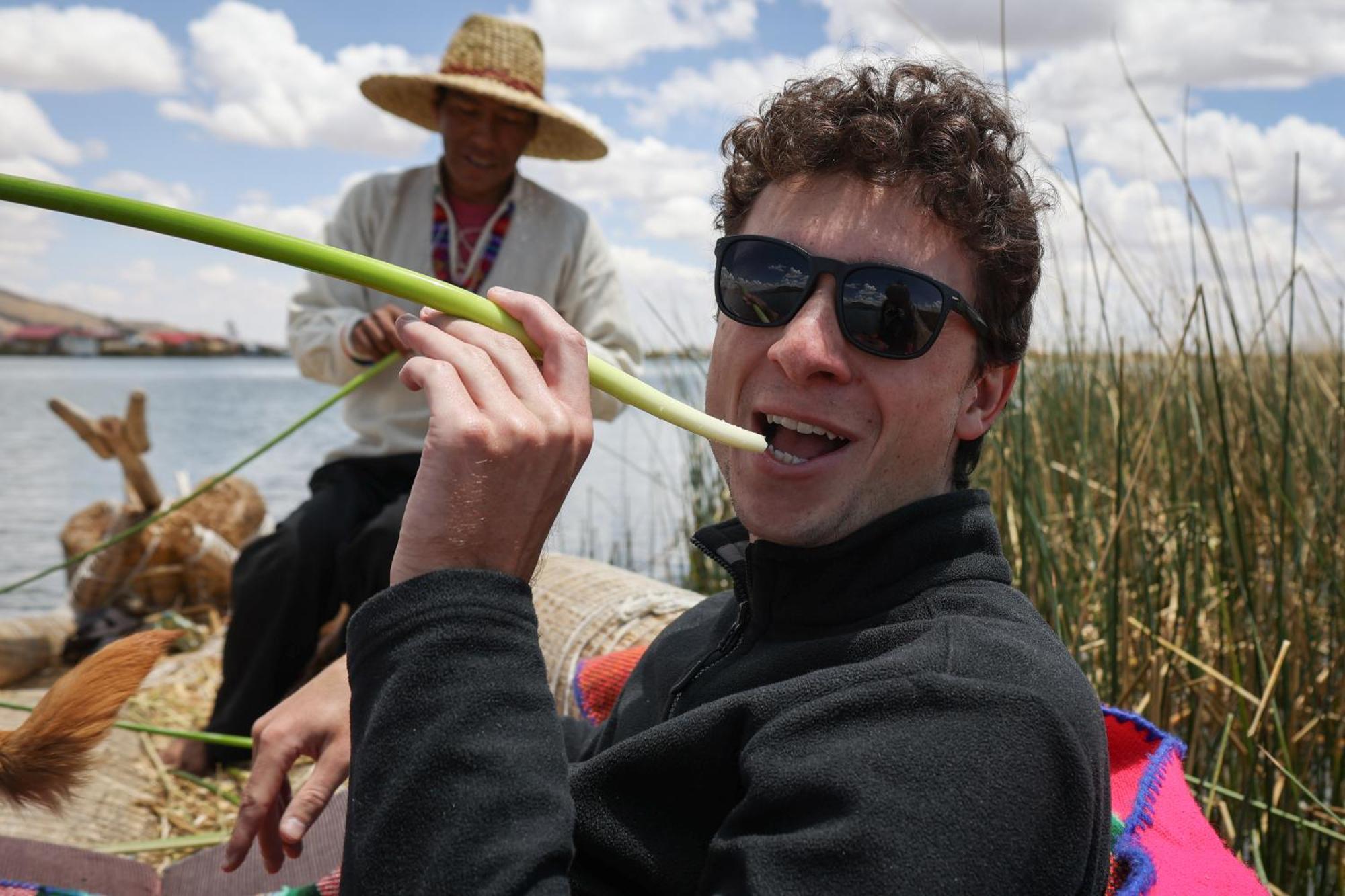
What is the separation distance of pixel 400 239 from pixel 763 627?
2893 millimetres

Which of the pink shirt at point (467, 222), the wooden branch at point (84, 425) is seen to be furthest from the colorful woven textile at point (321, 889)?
the wooden branch at point (84, 425)

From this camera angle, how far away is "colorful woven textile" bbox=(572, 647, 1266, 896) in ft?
4.06

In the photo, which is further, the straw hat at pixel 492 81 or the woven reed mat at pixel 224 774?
the straw hat at pixel 492 81

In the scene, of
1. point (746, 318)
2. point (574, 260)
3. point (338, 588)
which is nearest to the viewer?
point (746, 318)

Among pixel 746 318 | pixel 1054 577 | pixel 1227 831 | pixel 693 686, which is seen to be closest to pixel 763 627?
pixel 693 686

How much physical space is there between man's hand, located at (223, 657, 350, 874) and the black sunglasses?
72cm

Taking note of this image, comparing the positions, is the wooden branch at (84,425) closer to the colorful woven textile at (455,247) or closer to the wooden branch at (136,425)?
the wooden branch at (136,425)

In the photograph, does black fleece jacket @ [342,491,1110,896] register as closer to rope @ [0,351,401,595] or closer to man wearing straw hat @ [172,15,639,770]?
rope @ [0,351,401,595]

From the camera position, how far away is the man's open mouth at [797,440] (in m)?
1.38

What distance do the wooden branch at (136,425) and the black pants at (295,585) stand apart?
279 cm

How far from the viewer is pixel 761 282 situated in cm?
143

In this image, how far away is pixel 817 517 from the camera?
A: 1.36m

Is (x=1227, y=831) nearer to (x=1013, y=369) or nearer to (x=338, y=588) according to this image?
(x=1013, y=369)

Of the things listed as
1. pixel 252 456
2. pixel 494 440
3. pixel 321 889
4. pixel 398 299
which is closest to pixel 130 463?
pixel 398 299
